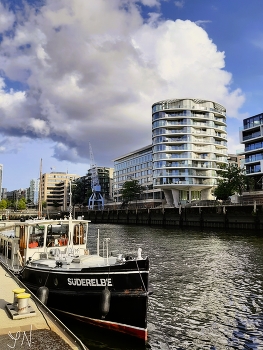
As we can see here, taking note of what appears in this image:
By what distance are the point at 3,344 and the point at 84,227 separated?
1041 centimetres

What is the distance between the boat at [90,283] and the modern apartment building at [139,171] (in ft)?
314

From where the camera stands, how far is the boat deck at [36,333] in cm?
788

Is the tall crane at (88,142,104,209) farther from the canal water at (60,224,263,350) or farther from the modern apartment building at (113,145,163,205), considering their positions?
the canal water at (60,224,263,350)

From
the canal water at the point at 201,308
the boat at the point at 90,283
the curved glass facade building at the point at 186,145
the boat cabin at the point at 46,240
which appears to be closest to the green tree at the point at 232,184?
the curved glass facade building at the point at 186,145

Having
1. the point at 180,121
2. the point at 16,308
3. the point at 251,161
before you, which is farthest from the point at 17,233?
the point at 180,121

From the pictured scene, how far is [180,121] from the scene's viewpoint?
312 ft

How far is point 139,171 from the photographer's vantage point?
136 meters

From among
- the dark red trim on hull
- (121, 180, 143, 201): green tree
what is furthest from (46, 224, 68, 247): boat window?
(121, 180, 143, 201): green tree

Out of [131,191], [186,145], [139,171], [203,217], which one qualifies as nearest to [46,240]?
[203,217]

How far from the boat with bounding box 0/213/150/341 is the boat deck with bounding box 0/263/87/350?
2.39 meters

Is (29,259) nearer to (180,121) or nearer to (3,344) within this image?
(3,344)

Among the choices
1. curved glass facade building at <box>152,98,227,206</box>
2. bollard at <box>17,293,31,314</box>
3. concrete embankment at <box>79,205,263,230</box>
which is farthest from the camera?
curved glass facade building at <box>152,98,227,206</box>

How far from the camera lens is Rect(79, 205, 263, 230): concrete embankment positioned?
2246 inches

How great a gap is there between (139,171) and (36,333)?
418ft
